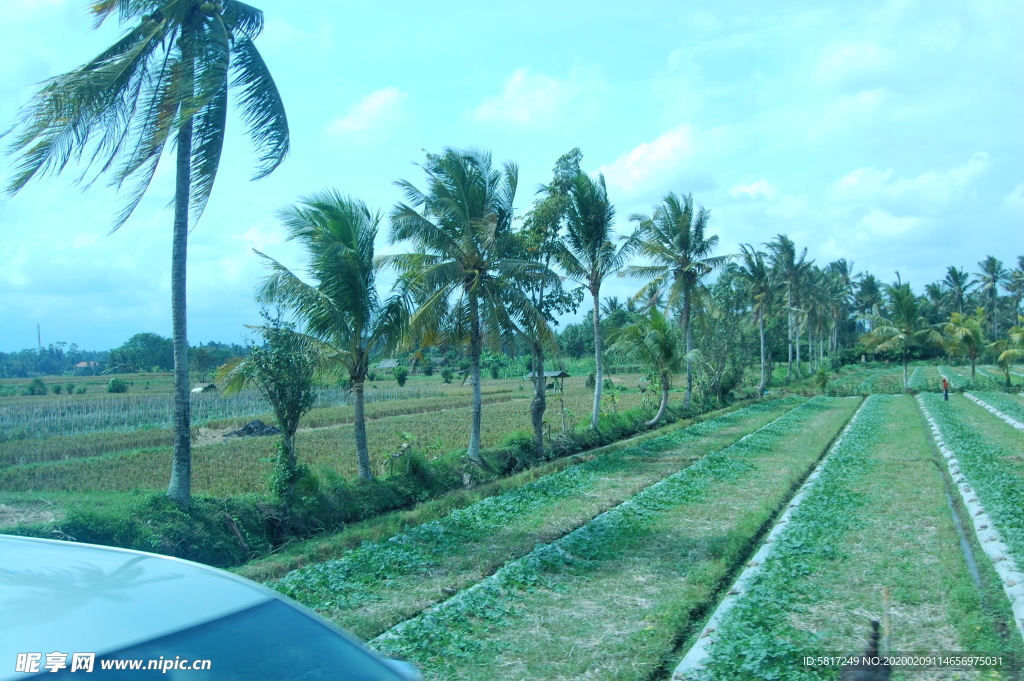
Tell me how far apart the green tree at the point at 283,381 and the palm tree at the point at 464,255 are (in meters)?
4.05

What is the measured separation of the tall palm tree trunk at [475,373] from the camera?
1582 cm

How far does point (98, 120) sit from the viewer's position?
920 centimetres

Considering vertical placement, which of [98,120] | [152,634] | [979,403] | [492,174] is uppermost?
[492,174]

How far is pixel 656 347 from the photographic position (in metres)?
26.0

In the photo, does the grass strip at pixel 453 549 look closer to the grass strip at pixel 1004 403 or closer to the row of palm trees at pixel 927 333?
the grass strip at pixel 1004 403

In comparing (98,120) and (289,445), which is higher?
(98,120)

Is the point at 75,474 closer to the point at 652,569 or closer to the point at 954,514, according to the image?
the point at 652,569

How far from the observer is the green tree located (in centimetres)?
1113

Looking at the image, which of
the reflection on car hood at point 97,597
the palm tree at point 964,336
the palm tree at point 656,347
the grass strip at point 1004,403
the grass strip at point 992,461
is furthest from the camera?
Answer: the palm tree at point 964,336

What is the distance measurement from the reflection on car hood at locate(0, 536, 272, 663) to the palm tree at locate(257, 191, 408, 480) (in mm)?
9991

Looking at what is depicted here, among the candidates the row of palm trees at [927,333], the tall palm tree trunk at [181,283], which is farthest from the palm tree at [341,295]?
the row of palm trees at [927,333]

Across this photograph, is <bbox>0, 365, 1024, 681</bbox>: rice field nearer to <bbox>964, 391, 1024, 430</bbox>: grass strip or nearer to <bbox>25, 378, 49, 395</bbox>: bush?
<bbox>964, 391, 1024, 430</bbox>: grass strip

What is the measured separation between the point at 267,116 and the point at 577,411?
23.4 metres

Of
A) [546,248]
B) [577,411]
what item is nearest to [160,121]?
[546,248]
